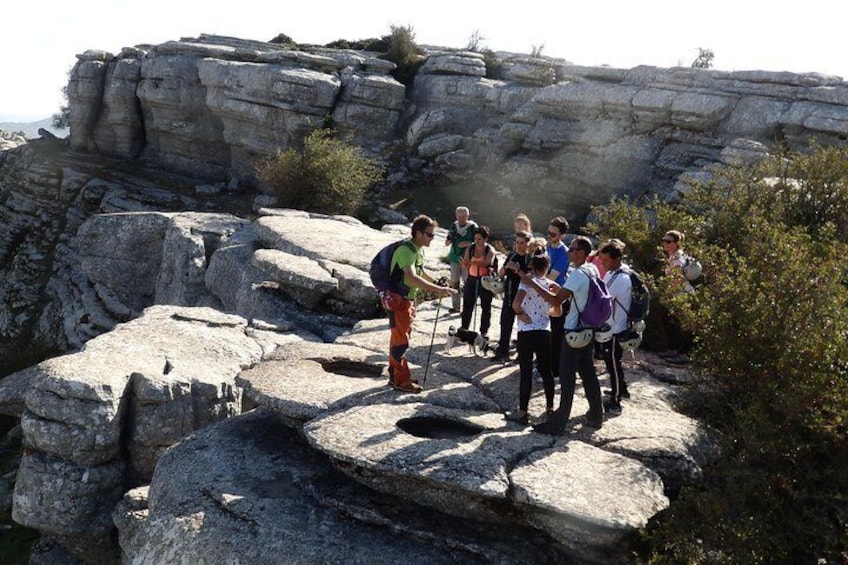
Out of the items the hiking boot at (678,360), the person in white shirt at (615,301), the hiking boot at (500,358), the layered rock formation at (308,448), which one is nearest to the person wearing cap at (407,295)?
the layered rock formation at (308,448)

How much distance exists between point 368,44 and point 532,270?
1778 inches

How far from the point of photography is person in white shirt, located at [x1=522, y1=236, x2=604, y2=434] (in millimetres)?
8141

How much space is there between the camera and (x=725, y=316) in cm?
843

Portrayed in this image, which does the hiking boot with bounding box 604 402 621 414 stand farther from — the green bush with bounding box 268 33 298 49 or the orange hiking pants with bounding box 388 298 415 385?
the green bush with bounding box 268 33 298 49

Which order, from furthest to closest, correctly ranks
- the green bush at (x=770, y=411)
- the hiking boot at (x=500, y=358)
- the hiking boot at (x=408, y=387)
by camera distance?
the hiking boot at (x=500, y=358) → the hiking boot at (x=408, y=387) → the green bush at (x=770, y=411)

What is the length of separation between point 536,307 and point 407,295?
6.12 feet

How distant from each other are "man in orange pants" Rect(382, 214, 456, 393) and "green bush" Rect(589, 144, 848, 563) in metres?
3.65

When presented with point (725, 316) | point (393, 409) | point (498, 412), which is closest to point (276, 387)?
point (393, 409)

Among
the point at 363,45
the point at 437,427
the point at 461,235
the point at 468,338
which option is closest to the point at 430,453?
the point at 437,427

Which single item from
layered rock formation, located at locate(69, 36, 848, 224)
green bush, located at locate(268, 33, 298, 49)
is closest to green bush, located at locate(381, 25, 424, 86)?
layered rock formation, located at locate(69, 36, 848, 224)

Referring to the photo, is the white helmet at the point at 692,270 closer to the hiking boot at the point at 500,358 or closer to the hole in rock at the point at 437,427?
the hiking boot at the point at 500,358

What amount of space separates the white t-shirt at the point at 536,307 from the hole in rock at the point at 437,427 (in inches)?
61.7

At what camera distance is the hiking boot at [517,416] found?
892 cm

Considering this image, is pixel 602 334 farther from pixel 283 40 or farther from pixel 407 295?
pixel 283 40
